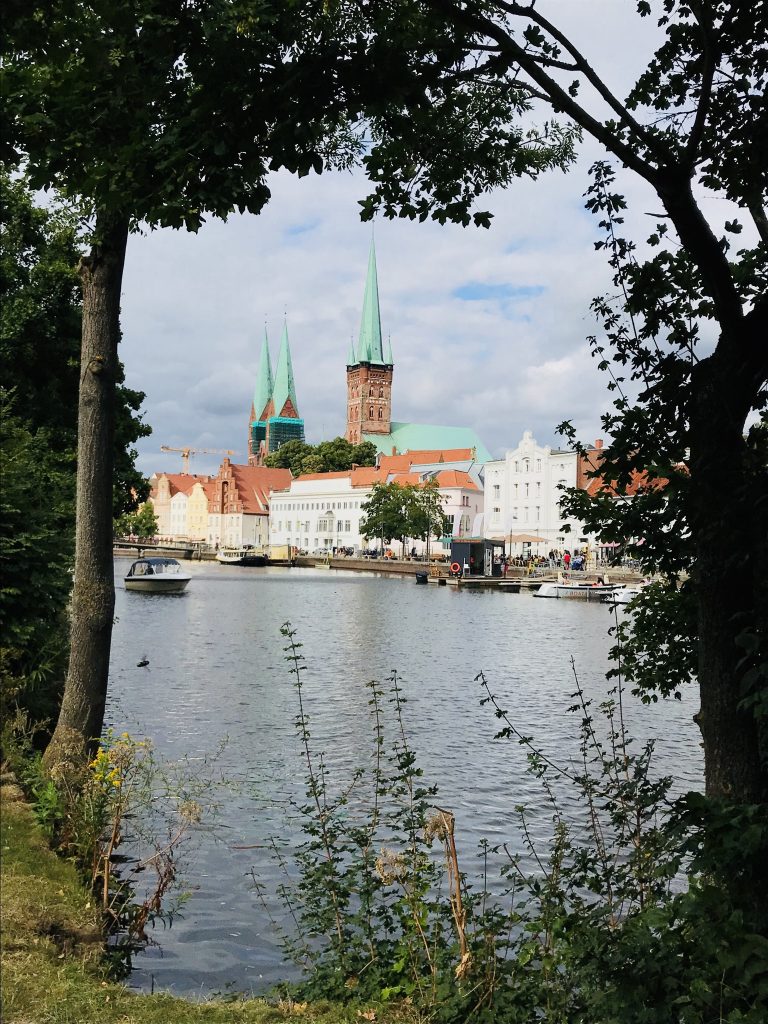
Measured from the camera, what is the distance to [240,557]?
450ft

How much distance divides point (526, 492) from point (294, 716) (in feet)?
353

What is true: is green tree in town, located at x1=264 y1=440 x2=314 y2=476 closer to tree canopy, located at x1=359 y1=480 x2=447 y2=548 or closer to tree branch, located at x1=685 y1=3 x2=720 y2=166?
tree canopy, located at x1=359 y1=480 x2=447 y2=548

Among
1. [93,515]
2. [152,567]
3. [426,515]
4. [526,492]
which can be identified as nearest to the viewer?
[93,515]

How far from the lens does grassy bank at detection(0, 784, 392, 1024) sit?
5.17 meters

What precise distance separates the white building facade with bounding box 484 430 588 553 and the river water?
70156 millimetres

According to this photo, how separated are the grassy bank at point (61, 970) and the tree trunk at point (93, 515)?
4.96 feet

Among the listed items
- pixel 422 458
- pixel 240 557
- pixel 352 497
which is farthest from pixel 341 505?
pixel 240 557

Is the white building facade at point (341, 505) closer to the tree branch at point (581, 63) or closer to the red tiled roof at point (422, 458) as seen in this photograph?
the red tiled roof at point (422, 458)

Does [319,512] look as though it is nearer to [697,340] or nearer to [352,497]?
[352,497]

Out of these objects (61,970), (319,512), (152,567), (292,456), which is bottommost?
(61,970)

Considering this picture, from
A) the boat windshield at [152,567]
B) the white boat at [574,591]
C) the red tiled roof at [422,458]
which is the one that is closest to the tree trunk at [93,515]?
the boat windshield at [152,567]

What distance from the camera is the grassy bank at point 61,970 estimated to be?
5.17m

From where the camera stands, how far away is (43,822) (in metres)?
8.25

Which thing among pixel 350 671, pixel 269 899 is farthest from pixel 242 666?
pixel 269 899
